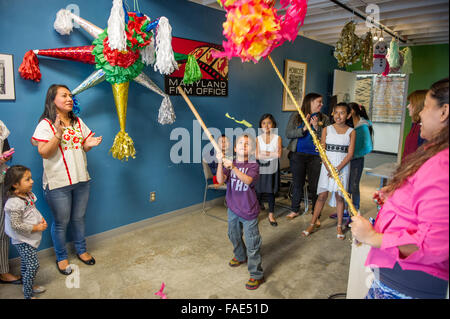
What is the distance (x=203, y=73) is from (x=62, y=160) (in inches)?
77.0

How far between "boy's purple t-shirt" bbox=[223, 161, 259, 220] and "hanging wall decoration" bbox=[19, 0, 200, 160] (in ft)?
2.86

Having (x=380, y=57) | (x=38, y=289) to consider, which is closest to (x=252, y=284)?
(x=38, y=289)

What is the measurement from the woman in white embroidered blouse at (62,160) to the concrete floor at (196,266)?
9.3 inches

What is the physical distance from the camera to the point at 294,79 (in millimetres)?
5184

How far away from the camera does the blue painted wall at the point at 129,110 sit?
2352mm

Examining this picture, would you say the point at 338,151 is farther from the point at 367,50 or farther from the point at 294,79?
the point at 294,79

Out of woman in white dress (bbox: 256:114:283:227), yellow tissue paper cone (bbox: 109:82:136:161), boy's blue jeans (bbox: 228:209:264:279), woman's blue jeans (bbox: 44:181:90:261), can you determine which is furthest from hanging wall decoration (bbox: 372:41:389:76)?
woman's blue jeans (bbox: 44:181:90:261)

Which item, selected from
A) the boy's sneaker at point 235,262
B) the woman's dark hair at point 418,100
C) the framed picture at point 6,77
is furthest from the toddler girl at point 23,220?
the woman's dark hair at point 418,100

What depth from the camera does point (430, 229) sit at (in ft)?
2.50

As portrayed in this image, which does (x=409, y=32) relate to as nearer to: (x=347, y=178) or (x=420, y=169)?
(x=347, y=178)

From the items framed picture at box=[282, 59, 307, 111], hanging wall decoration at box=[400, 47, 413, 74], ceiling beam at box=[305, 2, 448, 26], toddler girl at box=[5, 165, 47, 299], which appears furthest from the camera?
framed picture at box=[282, 59, 307, 111]

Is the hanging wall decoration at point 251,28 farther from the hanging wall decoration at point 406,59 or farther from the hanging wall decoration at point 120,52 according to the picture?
the hanging wall decoration at point 406,59

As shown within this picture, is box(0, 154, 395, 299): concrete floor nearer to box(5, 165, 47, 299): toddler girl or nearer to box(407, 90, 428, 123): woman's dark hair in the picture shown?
box(5, 165, 47, 299): toddler girl

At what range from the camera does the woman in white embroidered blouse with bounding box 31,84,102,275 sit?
2.21 meters
